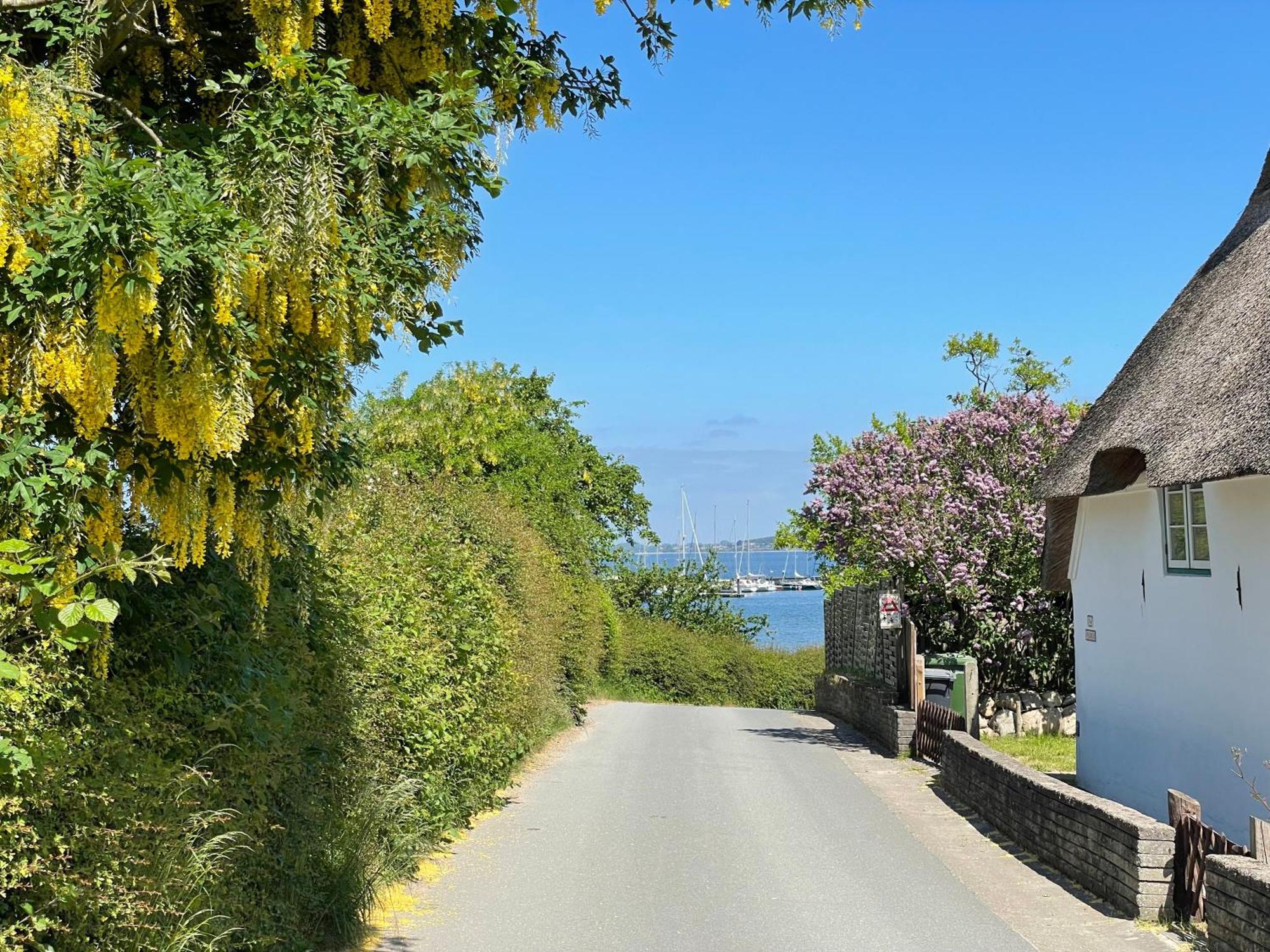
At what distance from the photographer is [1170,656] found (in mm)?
12602

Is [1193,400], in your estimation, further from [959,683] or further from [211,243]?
[211,243]

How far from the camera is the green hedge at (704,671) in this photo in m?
38.9

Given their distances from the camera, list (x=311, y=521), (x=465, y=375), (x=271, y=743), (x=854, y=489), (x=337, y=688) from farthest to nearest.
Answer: (x=465, y=375)
(x=854, y=489)
(x=337, y=688)
(x=311, y=521)
(x=271, y=743)

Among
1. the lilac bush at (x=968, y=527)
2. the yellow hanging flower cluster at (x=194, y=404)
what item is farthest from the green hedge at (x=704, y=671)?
the yellow hanging flower cluster at (x=194, y=404)

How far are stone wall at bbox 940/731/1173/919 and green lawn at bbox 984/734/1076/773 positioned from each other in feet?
14.3

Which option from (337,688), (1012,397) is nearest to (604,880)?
(337,688)

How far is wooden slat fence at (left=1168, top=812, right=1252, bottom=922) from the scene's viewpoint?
8156 millimetres

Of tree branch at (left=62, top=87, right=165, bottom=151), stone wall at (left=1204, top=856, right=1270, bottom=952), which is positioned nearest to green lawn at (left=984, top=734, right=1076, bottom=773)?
stone wall at (left=1204, top=856, right=1270, bottom=952)

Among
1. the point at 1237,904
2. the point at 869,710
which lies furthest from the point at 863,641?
the point at 1237,904

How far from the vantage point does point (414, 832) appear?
981 centimetres

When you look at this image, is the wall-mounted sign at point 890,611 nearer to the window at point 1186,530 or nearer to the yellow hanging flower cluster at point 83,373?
the window at point 1186,530

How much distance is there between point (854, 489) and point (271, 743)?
1610 cm

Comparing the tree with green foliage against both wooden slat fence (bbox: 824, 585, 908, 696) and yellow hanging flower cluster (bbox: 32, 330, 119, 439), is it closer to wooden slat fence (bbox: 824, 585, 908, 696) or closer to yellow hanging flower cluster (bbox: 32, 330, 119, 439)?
wooden slat fence (bbox: 824, 585, 908, 696)

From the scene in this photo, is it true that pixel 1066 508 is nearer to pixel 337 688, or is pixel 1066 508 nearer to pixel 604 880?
pixel 604 880
